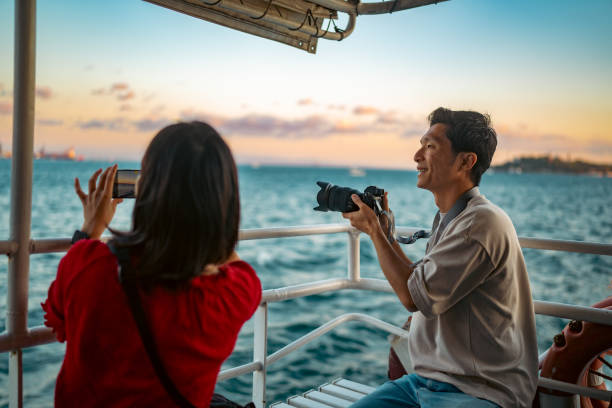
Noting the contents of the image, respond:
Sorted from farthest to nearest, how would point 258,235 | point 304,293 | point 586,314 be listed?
point 304,293
point 258,235
point 586,314

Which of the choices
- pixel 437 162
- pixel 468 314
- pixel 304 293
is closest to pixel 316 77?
pixel 304 293

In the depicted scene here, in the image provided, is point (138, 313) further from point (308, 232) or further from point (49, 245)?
point (308, 232)

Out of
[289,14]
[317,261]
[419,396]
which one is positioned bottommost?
[317,261]

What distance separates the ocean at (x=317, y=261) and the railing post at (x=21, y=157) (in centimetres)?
38

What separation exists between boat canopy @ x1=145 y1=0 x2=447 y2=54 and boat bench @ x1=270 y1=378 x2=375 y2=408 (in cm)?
158

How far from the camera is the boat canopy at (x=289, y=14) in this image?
1.86 meters

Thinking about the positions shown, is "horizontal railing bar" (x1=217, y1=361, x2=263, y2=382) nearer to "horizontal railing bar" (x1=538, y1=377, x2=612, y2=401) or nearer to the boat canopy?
"horizontal railing bar" (x1=538, y1=377, x2=612, y2=401)

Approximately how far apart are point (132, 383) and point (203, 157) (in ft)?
1.41

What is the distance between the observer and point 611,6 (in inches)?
1302

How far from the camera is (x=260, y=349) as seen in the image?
6.93ft

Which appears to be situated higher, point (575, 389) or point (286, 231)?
point (286, 231)

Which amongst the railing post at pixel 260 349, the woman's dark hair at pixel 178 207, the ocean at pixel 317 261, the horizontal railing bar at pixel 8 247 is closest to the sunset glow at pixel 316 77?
the ocean at pixel 317 261

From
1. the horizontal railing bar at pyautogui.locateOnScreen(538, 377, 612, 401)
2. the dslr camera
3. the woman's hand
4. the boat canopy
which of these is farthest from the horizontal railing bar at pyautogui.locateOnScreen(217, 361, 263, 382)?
the boat canopy

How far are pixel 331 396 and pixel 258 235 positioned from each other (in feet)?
3.19
